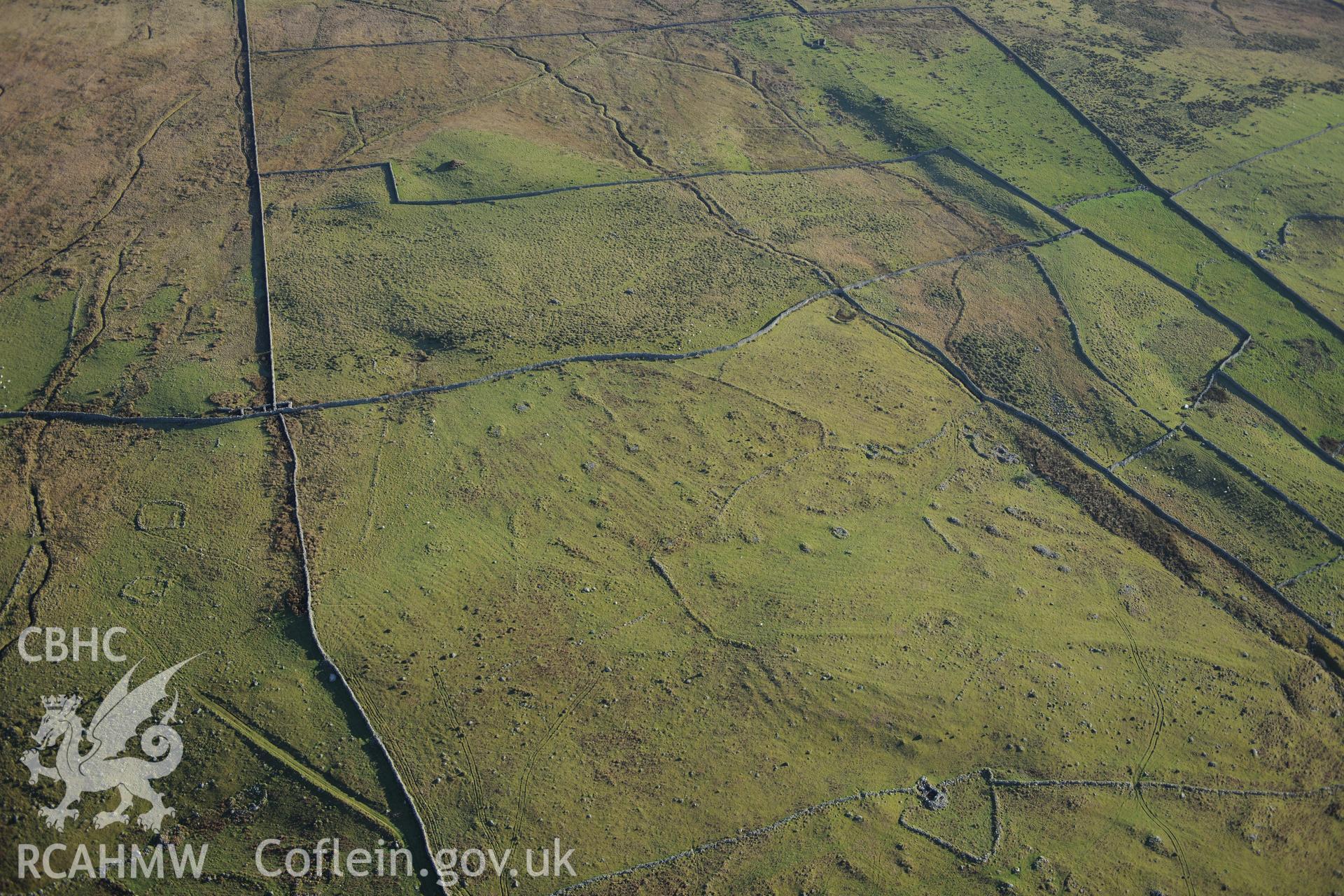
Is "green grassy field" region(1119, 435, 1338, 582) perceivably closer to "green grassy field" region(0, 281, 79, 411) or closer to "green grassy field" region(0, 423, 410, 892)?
"green grassy field" region(0, 423, 410, 892)

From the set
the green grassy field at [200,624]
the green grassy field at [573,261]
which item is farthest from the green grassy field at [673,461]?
the green grassy field at [573,261]

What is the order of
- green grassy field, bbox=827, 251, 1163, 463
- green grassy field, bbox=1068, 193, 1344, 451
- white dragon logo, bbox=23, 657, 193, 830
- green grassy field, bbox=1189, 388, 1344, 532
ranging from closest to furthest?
white dragon logo, bbox=23, 657, 193, 830, green grassy field, bbox=1189, 388, 1344, 532, green grassy field, bbox=827, 251, 1163, 463, green grassy field, bbox=1068, 193, 1344, 451

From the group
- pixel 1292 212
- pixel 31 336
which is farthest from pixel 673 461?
pixel 1292 212

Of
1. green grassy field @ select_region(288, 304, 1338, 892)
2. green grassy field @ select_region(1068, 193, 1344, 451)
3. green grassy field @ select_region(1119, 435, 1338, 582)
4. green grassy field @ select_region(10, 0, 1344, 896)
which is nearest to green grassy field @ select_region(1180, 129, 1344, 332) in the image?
green grassy field @ select_region(10, 0, 1344, 896)

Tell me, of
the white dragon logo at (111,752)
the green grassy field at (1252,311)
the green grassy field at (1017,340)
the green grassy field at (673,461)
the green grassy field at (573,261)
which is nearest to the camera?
the white dragon logo at (111,752)

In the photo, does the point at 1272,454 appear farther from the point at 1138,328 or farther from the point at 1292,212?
the point at 1292,212

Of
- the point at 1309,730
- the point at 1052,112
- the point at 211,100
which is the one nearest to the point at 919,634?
the point at 1309,730

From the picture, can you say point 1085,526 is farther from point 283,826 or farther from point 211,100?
point 211,100

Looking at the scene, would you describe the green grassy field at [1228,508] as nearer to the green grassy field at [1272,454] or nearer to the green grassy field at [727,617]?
the green grassy field at [1272,454]
